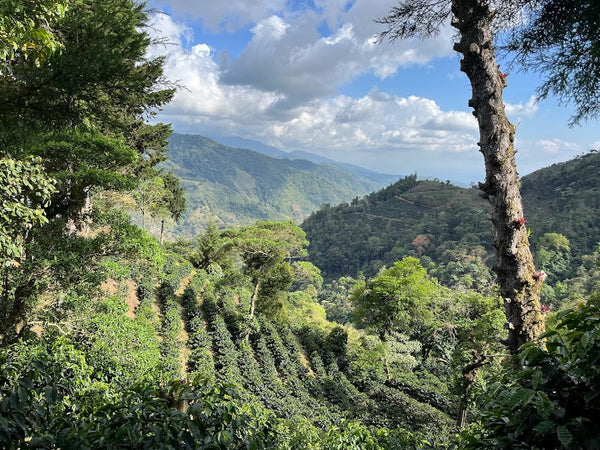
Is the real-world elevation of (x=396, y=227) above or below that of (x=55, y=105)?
above

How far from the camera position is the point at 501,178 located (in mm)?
3520

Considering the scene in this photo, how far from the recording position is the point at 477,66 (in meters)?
3.60

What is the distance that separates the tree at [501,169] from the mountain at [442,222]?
45287 mm

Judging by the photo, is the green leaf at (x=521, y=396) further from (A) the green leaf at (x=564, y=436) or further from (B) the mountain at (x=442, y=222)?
(B) the mountain at (x=442, y=222)

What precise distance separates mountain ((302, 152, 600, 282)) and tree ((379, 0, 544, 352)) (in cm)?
4529

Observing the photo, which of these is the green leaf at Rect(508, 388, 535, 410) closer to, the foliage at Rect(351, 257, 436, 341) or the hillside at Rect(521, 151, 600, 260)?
the foliage at Rect(351, 257, 436, 341)

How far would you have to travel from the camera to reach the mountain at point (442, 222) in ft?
182

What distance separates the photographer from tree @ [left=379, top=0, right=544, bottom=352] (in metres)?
3.44

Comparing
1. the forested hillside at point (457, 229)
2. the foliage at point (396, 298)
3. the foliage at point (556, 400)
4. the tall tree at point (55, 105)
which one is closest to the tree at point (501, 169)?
the foliage at point (556, 400)

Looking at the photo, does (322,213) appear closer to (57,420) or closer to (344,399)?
(344,399)

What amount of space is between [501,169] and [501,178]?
97 mm

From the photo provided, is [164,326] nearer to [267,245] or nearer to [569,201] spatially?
[267,245]

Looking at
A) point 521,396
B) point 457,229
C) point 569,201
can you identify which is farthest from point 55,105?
point 457,229

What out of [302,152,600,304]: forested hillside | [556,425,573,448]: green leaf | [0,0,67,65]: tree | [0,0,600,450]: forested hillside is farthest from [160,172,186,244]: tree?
[556,425,573,448]: green leaf
